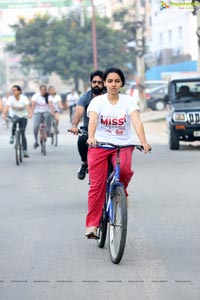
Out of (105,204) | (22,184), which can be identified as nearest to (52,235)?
(105,204)

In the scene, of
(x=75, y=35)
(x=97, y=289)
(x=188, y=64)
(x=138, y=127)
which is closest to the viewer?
(x=97, y=289)

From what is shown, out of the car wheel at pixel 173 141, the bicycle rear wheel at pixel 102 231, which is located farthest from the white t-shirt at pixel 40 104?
the bicycle rear wheel at pixel 102 231

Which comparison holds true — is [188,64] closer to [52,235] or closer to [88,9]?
[88,9]

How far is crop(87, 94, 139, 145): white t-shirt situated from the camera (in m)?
8.75

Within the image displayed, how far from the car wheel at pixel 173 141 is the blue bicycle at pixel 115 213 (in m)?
14.0

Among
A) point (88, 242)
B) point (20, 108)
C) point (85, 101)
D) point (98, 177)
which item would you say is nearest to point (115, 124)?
point (98, 177)

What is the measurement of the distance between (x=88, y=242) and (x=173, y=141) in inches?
540

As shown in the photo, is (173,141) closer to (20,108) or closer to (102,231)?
(20,108)

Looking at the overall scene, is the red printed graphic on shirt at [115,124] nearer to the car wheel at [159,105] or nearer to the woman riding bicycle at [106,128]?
the woman riding bicycle at [106,128]

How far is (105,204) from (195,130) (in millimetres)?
13961

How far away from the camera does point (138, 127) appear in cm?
866

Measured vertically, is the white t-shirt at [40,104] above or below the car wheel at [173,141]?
above

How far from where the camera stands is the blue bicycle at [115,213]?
8094mm

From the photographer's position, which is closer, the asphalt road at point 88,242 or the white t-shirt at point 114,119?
the asphalt road at point 88,242
